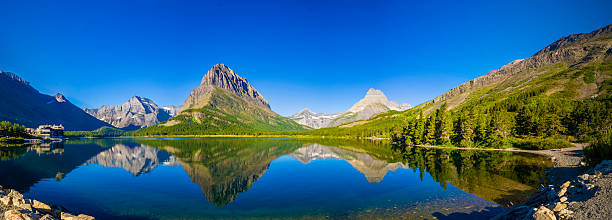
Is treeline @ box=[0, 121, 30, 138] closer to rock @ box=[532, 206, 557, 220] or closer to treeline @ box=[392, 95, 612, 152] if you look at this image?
rock @ box=[532, 206, 557, 220]

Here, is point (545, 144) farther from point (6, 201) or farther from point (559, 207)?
point (6, 201)

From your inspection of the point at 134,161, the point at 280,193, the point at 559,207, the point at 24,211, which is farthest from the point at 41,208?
the point at 134,161

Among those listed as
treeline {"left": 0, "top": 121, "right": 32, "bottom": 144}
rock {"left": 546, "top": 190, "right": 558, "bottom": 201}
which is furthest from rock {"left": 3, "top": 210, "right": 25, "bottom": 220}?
treeline {"left": 0, "top": 121, "right": 32, "bottom": 144}

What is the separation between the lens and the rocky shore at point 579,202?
1194cm

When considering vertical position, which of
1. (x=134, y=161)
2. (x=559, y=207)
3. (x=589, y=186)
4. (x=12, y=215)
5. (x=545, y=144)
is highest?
(x=545, y=144)

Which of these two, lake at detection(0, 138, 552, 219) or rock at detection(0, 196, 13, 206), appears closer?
rock at detection(0, 196, 13, 206)

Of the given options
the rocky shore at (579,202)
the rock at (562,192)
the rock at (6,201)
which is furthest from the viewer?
the rock at (6,201)

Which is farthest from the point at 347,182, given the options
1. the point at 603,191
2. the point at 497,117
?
the point at 497,117

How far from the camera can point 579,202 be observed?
1320cm

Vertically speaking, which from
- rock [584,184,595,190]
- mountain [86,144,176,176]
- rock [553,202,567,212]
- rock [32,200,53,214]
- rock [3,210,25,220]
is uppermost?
rock [584,184,595,190]

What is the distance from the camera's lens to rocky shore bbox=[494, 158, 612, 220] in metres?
11.9

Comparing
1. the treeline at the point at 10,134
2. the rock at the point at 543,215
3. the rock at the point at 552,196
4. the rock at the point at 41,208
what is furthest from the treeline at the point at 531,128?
the treeline at the point at 10,134

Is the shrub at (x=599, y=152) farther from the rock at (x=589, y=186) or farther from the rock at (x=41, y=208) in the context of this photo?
the rock at (x=41, y=208)

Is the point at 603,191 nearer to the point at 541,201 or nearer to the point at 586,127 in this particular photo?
the point at 541,201
